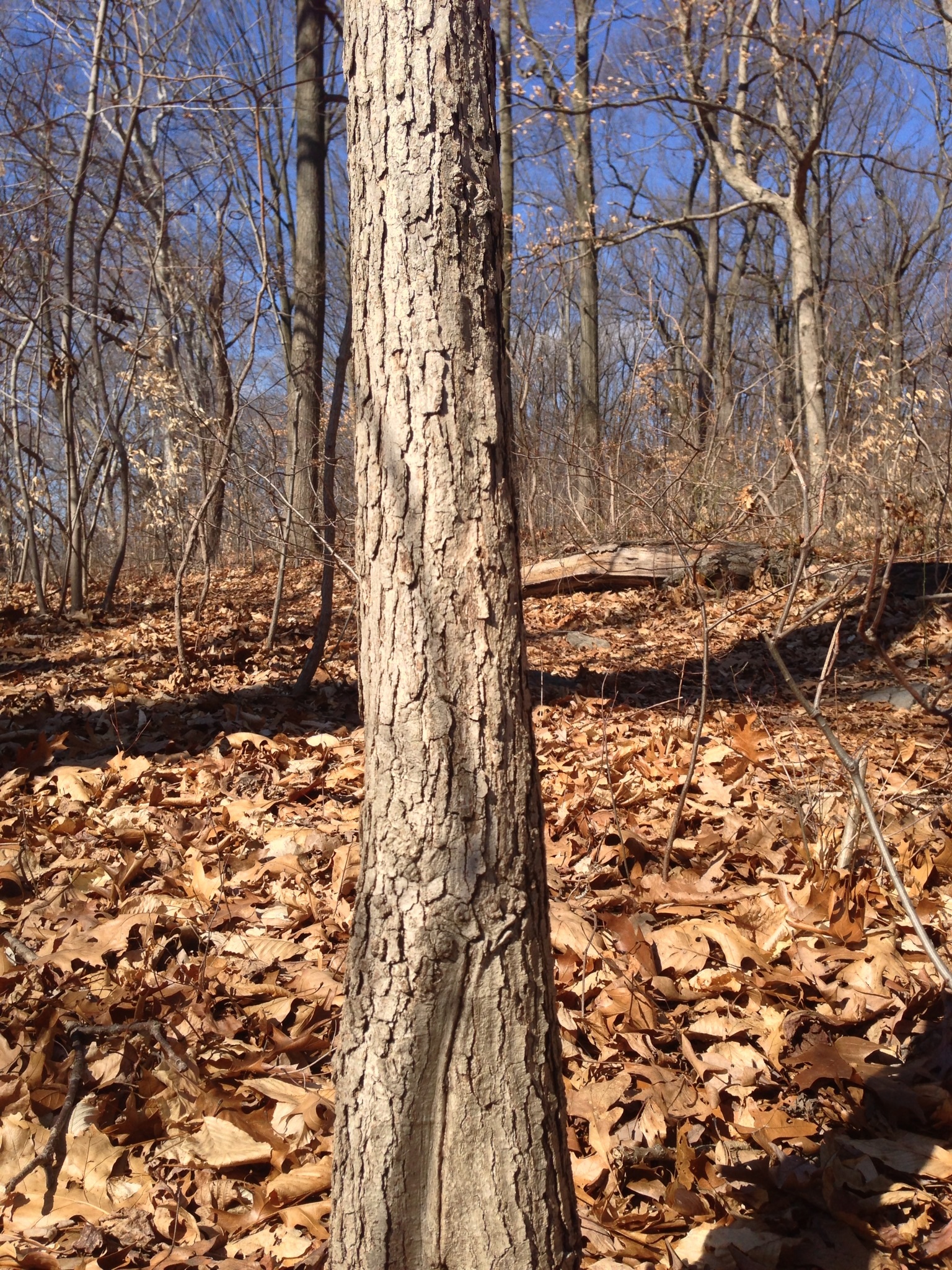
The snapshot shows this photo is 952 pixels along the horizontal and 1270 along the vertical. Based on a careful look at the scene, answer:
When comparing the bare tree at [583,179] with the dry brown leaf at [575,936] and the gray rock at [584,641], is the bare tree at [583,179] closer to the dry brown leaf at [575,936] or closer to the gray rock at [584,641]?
the gray rock at [584,641]

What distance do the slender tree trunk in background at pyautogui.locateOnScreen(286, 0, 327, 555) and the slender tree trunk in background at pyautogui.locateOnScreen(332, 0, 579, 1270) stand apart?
3074 millimetres

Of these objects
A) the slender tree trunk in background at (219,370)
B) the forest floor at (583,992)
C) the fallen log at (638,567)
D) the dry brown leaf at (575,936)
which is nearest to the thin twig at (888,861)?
the forest floor at (583,992)

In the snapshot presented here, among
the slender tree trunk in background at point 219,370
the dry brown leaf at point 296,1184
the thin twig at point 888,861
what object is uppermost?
the slender tree trunk in background at point 219,370

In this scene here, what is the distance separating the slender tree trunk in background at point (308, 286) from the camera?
Answer: 21.0 feet

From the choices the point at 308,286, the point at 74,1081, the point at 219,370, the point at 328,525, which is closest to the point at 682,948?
the point at 74,1081

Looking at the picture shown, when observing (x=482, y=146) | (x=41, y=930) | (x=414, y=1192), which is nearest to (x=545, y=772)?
(x=41, y=930)

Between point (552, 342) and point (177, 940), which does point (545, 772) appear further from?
point (552, 342)

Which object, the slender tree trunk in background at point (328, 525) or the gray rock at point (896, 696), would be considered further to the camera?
the slender tree trunk in background at point (328, 525)

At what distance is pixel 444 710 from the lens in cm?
156

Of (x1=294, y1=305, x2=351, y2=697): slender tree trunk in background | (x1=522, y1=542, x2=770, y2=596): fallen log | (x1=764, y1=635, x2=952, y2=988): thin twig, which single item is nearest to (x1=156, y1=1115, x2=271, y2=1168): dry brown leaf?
(x1=764, y1=635, x2=952, y2=988): thin twig

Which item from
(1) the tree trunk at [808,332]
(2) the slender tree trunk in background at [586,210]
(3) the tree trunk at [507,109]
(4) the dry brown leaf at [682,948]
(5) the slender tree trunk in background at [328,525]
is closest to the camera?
(4) the dry brown leaf at [682,948]

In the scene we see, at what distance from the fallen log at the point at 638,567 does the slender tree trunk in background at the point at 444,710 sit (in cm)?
664

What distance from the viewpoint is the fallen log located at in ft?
27.0

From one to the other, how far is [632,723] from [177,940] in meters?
2.72
